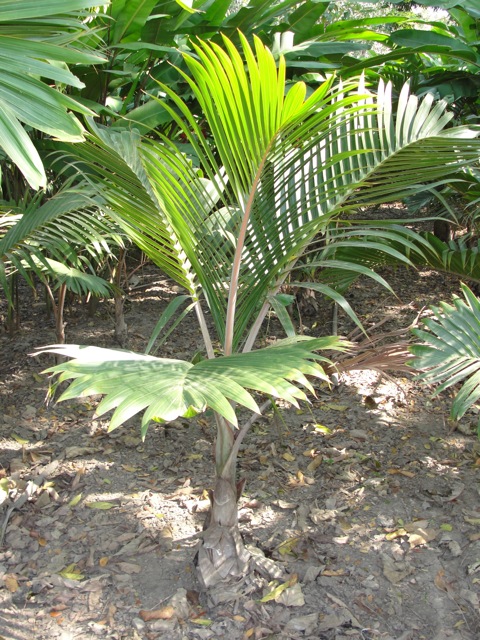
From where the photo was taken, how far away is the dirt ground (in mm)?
1905

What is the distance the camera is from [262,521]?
2.32 m

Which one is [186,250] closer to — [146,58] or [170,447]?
[170,447]

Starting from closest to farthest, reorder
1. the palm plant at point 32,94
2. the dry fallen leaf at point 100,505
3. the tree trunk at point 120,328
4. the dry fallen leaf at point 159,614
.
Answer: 1. the palm plant at point 32,94
2. the dry fallen leaf at point 159,614
3. the dry fallen leaf at point 100,505
4. the tree trunk at point 120,328

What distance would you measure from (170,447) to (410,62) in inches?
129

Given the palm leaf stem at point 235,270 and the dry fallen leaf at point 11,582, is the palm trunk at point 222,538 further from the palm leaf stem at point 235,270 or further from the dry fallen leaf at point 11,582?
the dry fallen leaf at point 11,582

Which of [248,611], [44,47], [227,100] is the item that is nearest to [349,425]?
[248,611]

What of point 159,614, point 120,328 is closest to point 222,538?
point 159,614

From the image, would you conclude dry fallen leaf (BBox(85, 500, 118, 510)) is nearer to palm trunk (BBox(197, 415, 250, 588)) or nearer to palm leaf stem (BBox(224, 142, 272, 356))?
palm trunk (BBox(197, 415, 250, 588))

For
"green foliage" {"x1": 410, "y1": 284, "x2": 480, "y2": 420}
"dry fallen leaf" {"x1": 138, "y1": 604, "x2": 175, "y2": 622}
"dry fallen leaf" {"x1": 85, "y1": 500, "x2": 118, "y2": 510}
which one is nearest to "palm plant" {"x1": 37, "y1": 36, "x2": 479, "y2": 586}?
"dry fallen leaf" {"x1": 138, "y1": 604, "x2": 175, "y2": 622}

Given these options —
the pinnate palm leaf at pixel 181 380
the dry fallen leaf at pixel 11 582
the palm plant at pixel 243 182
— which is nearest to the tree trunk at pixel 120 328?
the palm plant at pixel 243 182

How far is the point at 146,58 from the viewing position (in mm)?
3273

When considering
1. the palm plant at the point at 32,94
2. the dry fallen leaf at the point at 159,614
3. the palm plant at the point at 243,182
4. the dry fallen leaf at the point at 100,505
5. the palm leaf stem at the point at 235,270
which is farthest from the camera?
the dry fallen leaf at the point at 100,505

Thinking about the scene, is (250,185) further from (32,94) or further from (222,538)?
(222,538)

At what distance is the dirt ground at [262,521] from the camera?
1905 mm
